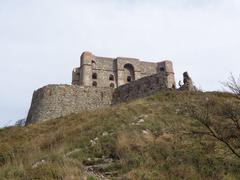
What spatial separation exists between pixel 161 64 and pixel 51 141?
25370 mm

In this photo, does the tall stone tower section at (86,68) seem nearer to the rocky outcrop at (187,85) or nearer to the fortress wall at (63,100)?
the fortress wall at (63,100)

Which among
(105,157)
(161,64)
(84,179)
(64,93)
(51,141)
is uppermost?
(161,64)

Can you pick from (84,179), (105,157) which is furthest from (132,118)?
(84,179)

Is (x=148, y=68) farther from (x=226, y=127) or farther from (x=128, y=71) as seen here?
(x=226, y=127)

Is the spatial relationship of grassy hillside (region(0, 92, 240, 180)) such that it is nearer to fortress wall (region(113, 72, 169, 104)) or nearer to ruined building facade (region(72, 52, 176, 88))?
fortress wall (region(113, 72, 169, 104))

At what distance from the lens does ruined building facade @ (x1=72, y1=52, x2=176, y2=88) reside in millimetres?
37906

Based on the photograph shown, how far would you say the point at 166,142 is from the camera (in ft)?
38.4

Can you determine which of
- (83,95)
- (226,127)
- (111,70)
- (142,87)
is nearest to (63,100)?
(83,95)

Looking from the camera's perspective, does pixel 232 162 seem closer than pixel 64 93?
Yes

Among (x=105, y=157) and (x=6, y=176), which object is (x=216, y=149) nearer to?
(x=105, y=157)

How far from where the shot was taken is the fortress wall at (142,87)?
2526cm

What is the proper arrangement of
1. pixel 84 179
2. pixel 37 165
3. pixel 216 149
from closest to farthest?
pixel 84 179, pixel 37 165, pixel 216 149

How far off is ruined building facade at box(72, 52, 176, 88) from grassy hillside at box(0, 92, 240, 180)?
22.4 metres

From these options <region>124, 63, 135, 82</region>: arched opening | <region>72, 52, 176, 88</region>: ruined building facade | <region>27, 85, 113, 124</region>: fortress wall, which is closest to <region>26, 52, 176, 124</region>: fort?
<region>27, 85, 113, 124</region>: fortress wall
